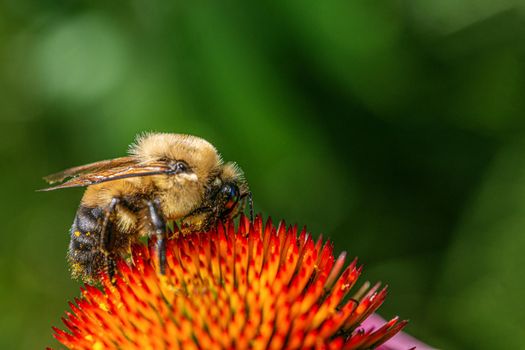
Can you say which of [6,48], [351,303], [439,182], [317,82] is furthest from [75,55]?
[351,303]

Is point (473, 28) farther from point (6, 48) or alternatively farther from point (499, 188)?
point (6, 48)

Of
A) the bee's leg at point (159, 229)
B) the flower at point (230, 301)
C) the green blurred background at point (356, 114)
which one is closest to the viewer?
the flower at point (230, 301)

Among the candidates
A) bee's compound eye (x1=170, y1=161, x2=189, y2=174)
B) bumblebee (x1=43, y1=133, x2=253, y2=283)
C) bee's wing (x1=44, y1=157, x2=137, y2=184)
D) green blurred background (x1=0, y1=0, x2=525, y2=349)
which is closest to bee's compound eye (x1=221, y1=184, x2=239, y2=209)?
bumblebee (x1=43, y1=133, x2=253, y2=283)

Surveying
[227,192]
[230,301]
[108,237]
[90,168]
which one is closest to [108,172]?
[90,168]

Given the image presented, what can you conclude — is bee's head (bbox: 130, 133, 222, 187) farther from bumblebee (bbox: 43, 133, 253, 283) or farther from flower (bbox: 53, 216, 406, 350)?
flower (bbox: 53, 216, 406, 350)

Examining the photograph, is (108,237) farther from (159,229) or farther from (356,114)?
(356,114)

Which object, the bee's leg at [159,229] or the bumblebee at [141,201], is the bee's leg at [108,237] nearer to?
the bumblebee at [141,201]

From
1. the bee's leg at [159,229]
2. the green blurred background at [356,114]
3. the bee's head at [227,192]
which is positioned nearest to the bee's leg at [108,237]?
the bee's leg at [159,229]
